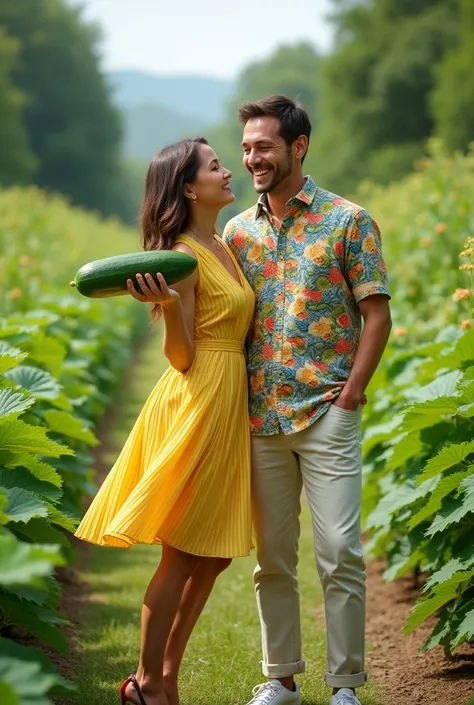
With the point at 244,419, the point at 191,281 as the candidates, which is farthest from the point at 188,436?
the point at 191,281

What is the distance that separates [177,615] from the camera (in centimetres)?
407

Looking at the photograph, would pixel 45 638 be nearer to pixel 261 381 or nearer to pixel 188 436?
pixel 188 436

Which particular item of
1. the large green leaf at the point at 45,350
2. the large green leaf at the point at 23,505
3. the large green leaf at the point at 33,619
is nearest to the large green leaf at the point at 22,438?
the large green leaf at the point at 23,505

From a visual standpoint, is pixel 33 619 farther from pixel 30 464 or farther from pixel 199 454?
pixel 199 454

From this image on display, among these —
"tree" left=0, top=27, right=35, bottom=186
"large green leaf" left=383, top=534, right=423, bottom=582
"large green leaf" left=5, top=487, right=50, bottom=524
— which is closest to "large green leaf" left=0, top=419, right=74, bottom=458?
"large green leaf" left=5, top=487, right=50, bottom=524

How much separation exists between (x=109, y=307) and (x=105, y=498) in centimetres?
1113

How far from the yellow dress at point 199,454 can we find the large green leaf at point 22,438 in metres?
0.38

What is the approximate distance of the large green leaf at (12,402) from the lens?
3.65 meters

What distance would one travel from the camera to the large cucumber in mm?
3775

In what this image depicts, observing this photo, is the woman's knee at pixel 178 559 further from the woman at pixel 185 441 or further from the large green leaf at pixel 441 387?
the large green leaf at pixel 441 387

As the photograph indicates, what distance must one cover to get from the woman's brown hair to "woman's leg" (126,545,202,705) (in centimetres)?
101

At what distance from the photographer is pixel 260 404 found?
4.12 m

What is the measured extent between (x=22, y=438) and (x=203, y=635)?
2.10 meters

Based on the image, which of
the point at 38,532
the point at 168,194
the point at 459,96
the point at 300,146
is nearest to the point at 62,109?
the point at 459,96
